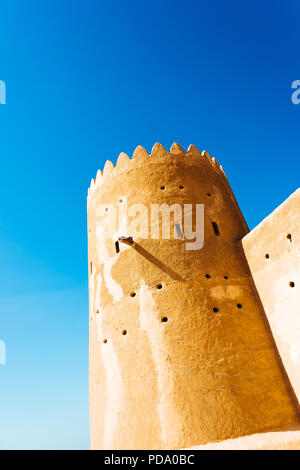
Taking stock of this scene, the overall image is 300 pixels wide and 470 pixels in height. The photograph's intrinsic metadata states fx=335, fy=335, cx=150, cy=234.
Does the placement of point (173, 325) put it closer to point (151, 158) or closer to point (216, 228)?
point (216, 228)

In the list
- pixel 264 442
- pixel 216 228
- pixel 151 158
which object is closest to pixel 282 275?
pixel 216 228

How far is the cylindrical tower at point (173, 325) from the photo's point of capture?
8336 mm

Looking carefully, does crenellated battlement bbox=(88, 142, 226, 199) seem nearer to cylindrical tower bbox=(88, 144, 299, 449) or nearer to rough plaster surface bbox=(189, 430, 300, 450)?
cylindrical tower bbox=(88, 144, 299, 449)

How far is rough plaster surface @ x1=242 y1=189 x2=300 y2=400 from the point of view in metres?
8.78

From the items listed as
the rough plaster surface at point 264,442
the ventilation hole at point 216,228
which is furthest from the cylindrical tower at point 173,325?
the rough plaster surface at point 264,442

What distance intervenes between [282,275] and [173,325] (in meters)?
3.36

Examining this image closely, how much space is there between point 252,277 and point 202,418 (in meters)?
4.42

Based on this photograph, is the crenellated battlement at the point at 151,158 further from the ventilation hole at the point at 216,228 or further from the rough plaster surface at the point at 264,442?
the rough plaster surface at the point at 264,442

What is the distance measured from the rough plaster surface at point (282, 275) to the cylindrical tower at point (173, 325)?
377 millimetres

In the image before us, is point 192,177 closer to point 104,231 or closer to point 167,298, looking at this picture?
point 104,231

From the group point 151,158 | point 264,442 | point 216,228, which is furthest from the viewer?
point 151,158

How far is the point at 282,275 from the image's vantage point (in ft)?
30.8
